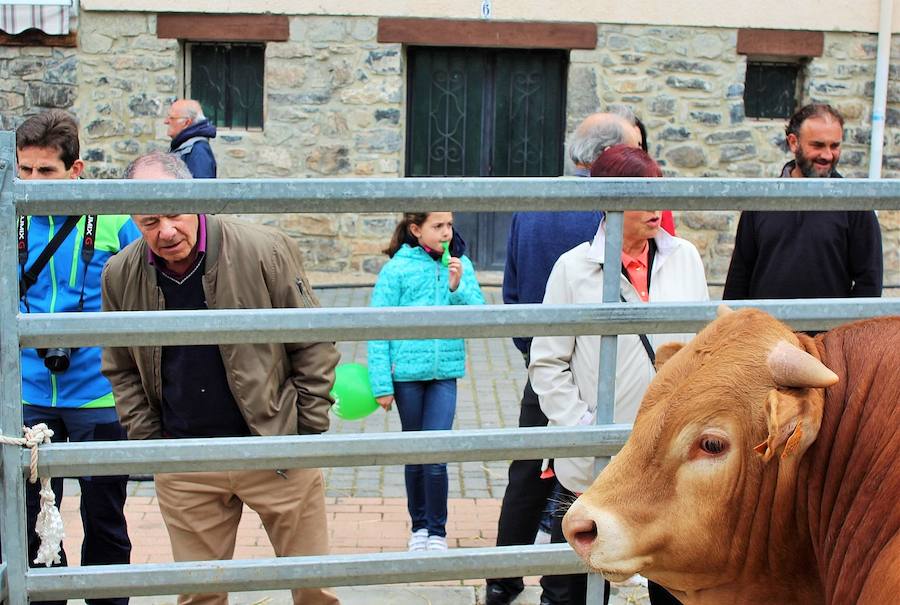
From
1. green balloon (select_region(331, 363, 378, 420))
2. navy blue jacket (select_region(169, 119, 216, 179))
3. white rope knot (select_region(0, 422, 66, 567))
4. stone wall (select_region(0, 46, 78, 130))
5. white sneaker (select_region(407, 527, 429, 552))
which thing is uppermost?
stone wall (select_region(0, 46, 78, 130))

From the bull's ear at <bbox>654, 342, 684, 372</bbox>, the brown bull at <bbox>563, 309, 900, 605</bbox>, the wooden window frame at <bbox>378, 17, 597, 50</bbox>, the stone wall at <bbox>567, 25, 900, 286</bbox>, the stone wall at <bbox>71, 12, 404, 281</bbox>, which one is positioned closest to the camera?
the brown bull at <bbox>563, 309, 900, 605</bbox>

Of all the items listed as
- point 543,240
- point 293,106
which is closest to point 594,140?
point 543,240

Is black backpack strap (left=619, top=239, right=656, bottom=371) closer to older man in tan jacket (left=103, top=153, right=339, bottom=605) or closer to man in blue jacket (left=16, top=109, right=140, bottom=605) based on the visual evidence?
older man in tan jacket (left=103, top=153, right=339, bottom=605)

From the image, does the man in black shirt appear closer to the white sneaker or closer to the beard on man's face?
the beard on man's face

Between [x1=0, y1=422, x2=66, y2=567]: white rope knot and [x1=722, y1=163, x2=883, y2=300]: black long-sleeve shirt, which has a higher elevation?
[x1=722, y1=163, x2=883, y2=300]: black long-sleeve shirt

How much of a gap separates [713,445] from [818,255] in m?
2.78

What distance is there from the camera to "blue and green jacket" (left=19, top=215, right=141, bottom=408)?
4484 millimetres

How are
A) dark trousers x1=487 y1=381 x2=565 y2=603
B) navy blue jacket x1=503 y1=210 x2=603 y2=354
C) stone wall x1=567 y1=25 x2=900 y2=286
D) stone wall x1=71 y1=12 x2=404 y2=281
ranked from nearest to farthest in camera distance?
dark trousers x1=487 y1=381 x2=565 y2=603 → navy blue jacket x1=503 y1=210 x2=603 y2=354 → stone wall x1=71 y1=12 x2=404 y2=281 → stone wall x1=567 y1=25 x2=900 y2=286

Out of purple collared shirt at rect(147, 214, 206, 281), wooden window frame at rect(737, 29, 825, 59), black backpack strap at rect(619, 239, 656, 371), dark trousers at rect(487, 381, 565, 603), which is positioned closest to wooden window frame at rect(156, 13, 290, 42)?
wooden window frame at rect(737, 29, 825, 59)

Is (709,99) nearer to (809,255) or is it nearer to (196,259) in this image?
(809,255)

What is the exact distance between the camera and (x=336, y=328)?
3.33 m

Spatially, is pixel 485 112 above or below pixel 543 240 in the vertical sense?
above

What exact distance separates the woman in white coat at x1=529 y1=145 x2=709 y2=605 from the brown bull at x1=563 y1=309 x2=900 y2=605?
114cm

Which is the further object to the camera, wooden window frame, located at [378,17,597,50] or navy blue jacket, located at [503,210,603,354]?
wooden window frame, located at [378,17,597,50]
